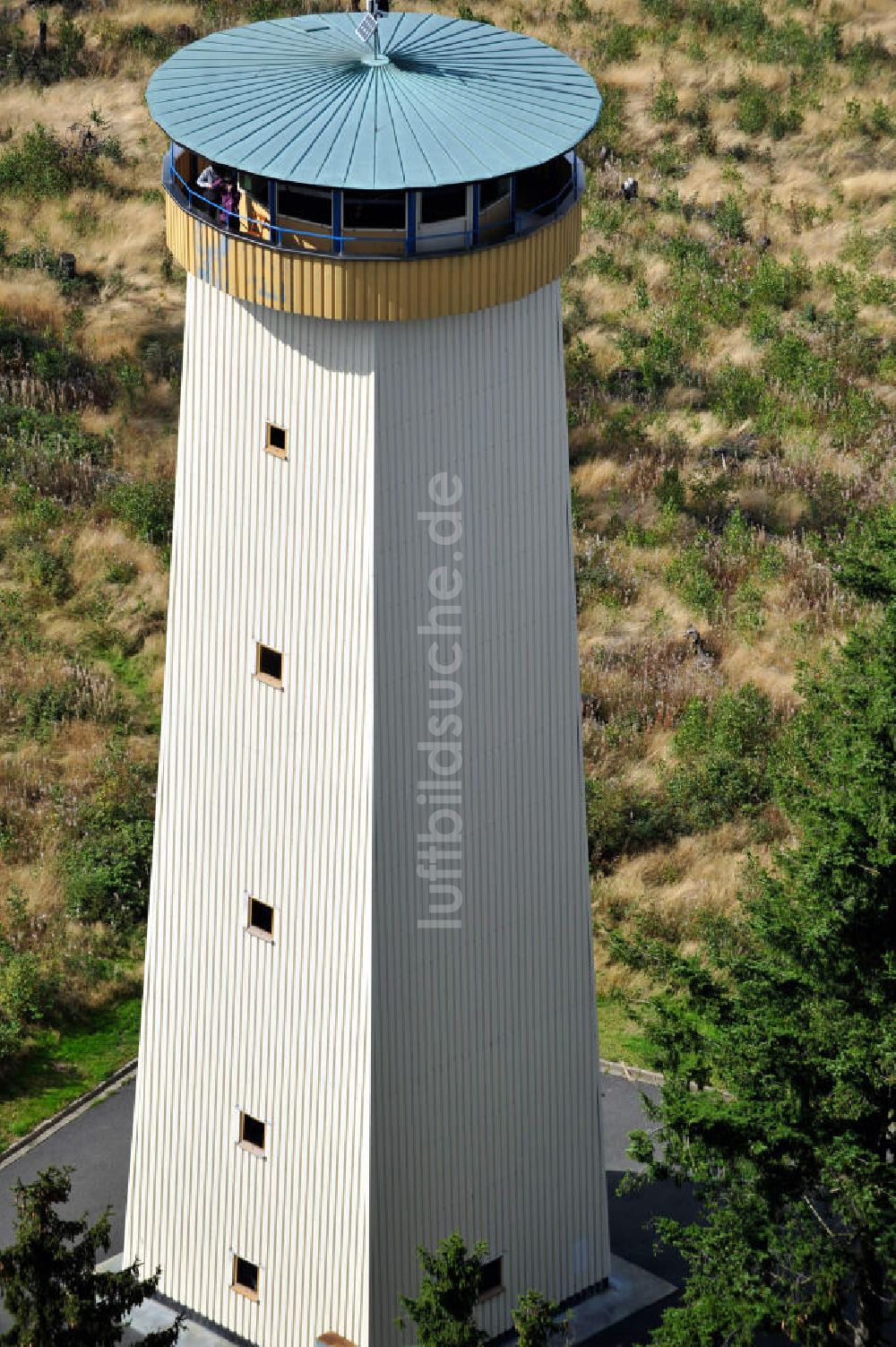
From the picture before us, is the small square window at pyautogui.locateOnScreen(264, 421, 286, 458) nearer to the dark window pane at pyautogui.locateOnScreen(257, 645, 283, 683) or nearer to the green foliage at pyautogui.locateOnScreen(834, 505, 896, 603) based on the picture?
the dark window pane at pyautogui.locateOnScreen(257, 645, 283, 683)

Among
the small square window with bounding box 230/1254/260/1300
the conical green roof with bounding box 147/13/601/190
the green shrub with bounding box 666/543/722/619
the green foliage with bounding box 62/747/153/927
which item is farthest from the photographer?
the green shrub with bounding box 666/543/722/619

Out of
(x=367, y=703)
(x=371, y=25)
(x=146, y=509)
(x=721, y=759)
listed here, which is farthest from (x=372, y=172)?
(x=146, y=509)

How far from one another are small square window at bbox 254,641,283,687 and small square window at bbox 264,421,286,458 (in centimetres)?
199

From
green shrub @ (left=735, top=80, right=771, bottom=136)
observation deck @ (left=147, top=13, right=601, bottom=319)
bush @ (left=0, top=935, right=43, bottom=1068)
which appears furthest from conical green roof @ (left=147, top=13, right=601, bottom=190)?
green shrub @ (left=735, top=80, right=771, bottom=136)

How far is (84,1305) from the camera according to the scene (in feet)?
70.0

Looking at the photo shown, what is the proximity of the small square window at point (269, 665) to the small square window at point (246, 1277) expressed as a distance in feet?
22.8

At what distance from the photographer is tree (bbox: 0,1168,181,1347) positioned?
21047 mm

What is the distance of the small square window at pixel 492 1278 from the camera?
25.1 m

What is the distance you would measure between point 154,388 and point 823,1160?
100.0ft

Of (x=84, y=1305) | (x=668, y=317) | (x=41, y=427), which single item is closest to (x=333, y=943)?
(x=84, y=1305)

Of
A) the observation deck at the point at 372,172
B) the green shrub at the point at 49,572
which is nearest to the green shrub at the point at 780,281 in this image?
the green shrub at the point at 49,572

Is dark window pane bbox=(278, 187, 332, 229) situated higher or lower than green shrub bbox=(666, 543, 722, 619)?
higher

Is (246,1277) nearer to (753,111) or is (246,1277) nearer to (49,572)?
→ (49,572)

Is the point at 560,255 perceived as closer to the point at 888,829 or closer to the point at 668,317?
the point at 888,829
